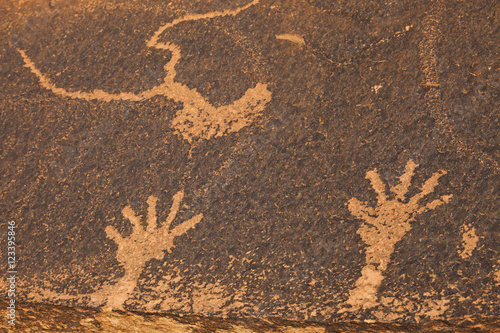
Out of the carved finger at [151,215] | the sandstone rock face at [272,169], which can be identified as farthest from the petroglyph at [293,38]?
the carved finger at [151,215]

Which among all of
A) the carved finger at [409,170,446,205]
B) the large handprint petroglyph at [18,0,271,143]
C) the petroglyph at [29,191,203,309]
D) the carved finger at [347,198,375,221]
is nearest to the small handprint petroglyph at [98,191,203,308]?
the petroglyph at [29,191,203,309]

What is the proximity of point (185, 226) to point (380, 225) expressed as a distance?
33 centimetres

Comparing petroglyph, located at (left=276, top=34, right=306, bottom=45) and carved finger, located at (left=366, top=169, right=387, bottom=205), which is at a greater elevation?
petroglyph, located at (left=276, top=34, right=306, bottom=45)

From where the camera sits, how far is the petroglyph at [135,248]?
69 centimetres

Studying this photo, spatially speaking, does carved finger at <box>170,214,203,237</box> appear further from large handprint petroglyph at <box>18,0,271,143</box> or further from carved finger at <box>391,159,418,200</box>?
carved finger at <box>391,159,418,200</box>

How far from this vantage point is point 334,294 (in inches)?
26.3

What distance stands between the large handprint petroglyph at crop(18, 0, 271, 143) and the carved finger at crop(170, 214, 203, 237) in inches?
5.4

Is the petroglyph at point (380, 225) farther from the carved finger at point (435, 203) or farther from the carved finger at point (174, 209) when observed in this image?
the carved finger at point (174, 209)

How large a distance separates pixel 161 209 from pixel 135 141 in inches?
5.2

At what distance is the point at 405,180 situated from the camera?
2.17ft

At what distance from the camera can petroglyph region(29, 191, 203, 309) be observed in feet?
2.26

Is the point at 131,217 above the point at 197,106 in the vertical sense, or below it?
below

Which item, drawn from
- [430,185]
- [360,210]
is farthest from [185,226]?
[430,185]

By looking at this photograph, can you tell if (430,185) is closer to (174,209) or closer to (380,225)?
(380,225)
